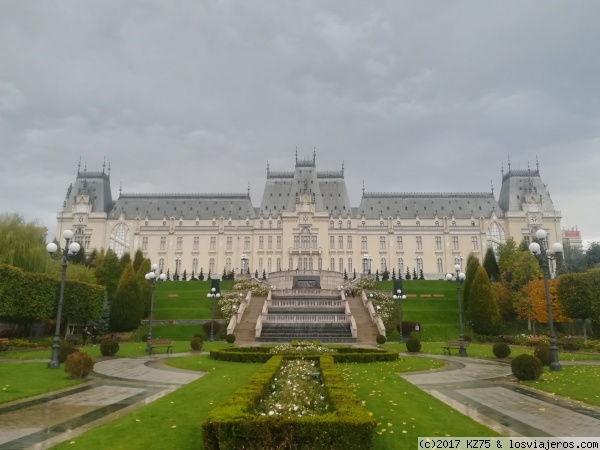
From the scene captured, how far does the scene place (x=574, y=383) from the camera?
1586 cm

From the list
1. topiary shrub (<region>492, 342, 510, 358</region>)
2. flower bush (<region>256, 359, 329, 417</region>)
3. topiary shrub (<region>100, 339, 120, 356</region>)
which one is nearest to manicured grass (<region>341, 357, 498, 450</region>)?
flower bush (<region>256, 359, 329, 417</region>)

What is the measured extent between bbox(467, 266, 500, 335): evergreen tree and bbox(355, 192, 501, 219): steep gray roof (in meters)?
51.3

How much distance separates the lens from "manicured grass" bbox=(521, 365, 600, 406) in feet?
44.1

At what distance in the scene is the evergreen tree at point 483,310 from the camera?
135ft

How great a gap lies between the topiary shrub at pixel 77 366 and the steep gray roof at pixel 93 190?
277 ft

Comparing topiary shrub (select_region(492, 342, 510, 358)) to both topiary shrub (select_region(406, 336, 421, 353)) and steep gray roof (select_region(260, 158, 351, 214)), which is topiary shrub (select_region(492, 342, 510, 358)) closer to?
topiary shrub (select_region(406, 336, 421, 353))

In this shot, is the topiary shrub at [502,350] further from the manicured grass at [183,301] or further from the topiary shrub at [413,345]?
the manicured grass at [183,301]

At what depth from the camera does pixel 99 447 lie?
26.4 ft

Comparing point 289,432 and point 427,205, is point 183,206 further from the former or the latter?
point 289,432

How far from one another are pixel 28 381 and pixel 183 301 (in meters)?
38.0

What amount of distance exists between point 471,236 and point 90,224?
80.3 m

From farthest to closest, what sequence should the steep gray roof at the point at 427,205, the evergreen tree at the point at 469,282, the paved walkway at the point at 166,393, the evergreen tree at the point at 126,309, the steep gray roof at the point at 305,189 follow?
1. the steep gray roof at the point at 427,205
2. the steep gray roof at the point at 305,189
3. the evergreen tree at the point at 469,282
4. the evergreen tree at the point at 126,309
5. the paved walkway at the point at 166,393

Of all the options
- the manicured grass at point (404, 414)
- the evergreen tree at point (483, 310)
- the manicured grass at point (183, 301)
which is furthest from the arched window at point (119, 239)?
the manicured grass at point (404, 414)

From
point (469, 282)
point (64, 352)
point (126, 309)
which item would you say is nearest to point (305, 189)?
point (469, 282)
